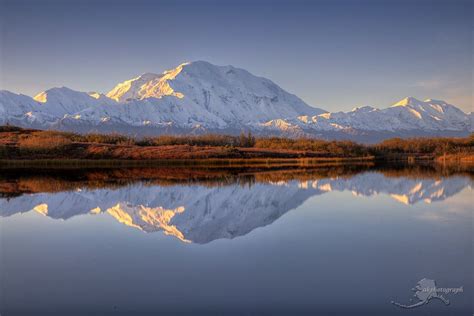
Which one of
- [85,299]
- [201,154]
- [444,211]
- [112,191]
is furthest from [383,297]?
[201,154]

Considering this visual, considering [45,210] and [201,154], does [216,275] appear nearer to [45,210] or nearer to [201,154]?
[45,210]

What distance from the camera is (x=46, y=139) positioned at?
3708 inches

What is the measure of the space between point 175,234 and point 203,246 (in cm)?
272

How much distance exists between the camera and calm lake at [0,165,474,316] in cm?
1162
